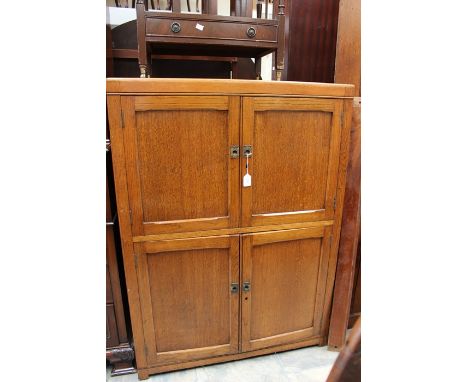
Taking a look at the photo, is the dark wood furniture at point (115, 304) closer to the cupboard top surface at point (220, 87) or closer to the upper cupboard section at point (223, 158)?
the upper cupboard section at point (223, 158)

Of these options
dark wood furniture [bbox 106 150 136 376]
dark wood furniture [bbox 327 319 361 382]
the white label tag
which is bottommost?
dark wood furniture [bbox 106 150 136 376]

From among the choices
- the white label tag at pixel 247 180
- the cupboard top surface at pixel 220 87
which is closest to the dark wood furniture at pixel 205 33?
the cupboard top surface at pixel 220 87

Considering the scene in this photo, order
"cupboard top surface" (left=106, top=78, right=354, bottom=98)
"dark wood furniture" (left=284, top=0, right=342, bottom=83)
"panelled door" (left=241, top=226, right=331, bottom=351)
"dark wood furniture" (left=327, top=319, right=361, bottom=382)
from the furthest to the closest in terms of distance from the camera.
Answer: "dark wood furniture" (left=284, top=0, right=342, bottom=83) → "panelled door" (left=241, top=226, right=331, bottom=351) → "cupboard top surface" (left=106, top=78, right=354, bottom=98) → "dark wood furniture" (left=327, top=319, right=361, bottom=382)

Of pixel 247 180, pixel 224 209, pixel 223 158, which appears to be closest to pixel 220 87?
pixel 223 158

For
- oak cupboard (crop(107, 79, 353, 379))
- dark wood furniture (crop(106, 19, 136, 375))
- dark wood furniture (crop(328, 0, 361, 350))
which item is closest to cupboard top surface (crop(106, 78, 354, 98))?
oak cupboard (crop(107, 79, 353, 379))

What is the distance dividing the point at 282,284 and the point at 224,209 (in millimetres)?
462

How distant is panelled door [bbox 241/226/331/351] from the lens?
4.34ft

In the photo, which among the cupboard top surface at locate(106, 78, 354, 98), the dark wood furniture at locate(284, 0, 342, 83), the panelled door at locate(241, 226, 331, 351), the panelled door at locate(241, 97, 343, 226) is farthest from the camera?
the dark wood furniture at locate(284, 0, 342, 83)

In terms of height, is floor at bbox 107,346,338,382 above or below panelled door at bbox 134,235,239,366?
below

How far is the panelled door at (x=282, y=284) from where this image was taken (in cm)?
132

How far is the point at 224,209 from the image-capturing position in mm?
1240

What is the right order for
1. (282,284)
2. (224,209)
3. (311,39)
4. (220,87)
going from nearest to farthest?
(220,87)
(224,209)
(282,284)
(311,39)

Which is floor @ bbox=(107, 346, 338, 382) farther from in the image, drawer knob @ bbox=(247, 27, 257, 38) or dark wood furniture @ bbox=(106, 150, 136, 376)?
drawer knob @ bbox=(247, 27, 257, 38)

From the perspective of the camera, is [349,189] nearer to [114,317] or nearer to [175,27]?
[175,27]
